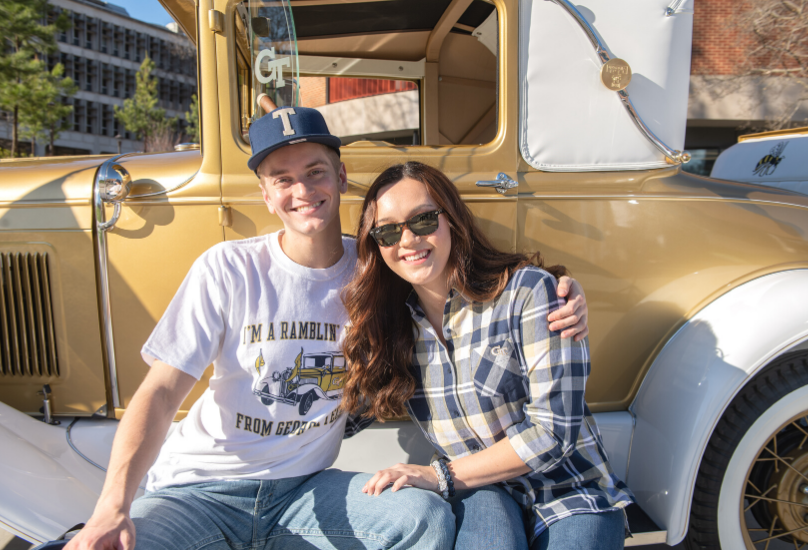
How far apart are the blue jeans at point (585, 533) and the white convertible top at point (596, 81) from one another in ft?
3.84

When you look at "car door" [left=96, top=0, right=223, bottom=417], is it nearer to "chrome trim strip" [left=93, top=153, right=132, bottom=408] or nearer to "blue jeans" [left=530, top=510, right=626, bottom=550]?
"chrome trim strip" [left=93, top=153, right=132, bottom=408]

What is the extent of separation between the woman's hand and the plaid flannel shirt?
0.12 meters

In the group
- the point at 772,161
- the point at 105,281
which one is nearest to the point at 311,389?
the point at 105,281

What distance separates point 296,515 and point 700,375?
140 centimetres

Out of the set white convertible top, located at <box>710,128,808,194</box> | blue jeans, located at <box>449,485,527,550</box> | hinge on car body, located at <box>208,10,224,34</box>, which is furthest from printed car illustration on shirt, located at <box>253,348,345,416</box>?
white convertible top, located at <box>710,128,808,194</box>

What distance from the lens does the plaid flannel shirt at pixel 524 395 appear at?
4.51ft

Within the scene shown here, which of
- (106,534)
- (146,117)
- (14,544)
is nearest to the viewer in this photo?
(106,534)

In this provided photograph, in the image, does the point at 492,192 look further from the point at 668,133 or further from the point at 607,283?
the point at 668,133

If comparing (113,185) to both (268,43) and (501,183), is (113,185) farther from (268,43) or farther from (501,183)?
(501,183)

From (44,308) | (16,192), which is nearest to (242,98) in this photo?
(16,192)

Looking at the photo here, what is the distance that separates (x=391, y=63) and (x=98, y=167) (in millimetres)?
1862

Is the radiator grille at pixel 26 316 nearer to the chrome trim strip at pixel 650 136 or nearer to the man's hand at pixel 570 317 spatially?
the man's hand at pixel 570 317

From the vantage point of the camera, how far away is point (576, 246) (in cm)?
187

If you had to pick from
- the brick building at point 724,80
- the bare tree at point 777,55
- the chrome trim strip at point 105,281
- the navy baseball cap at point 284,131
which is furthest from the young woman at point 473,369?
the brick building at point 724,80
